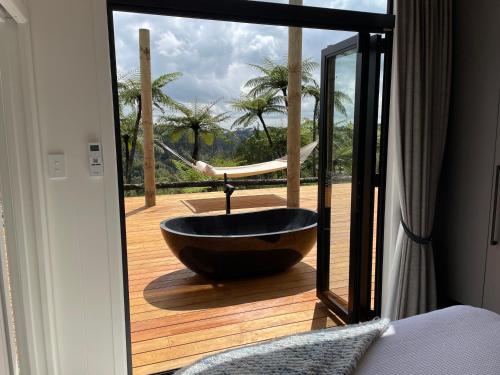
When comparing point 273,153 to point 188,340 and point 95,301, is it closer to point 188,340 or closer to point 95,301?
point 188,340

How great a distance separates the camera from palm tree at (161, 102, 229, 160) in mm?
6863

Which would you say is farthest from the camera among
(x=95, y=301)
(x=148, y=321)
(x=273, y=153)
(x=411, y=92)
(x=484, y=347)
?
(x=273, y=153)

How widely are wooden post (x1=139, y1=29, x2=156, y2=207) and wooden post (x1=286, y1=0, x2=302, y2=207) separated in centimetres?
197

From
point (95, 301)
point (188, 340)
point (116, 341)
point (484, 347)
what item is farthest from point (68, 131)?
point (484, 347)

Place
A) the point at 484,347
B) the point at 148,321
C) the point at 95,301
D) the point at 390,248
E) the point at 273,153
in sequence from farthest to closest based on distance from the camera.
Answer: the point at 273,153
the point at 148,321
the point at 390,248
the point at 95,301
the point at 484,347

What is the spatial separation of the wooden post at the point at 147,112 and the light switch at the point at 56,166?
379cm

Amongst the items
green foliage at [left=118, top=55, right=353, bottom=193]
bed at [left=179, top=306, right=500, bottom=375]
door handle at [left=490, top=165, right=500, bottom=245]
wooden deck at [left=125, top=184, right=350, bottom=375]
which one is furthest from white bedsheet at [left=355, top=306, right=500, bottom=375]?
green foliage at [left=118, top=55, right=353, bottom=193]

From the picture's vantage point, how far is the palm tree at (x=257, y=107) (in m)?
7.08

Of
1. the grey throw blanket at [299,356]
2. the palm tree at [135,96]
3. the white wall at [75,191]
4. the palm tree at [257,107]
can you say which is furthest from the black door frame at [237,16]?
the palm tree at [257,107]

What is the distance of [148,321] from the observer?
2.53 m

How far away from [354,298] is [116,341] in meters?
1.33

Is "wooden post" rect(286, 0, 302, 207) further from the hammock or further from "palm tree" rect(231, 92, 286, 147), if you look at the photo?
"palm tree" rect(231, 92, 286, 147)

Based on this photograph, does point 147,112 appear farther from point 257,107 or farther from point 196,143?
point 257,107

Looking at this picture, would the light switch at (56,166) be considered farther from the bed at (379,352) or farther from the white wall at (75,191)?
the bed at (379,352)
